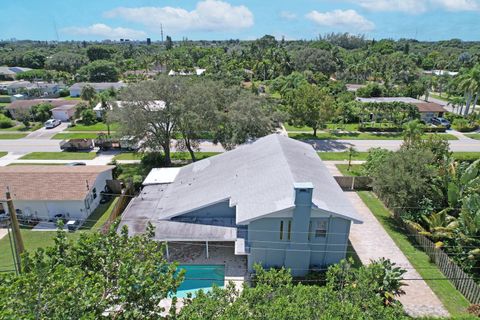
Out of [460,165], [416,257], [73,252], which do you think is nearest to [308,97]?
[460,165]

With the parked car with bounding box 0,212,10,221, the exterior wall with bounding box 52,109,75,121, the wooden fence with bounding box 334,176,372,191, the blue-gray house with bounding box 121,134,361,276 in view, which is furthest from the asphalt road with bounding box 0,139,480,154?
the parked car with bounding box 0,212,10,221

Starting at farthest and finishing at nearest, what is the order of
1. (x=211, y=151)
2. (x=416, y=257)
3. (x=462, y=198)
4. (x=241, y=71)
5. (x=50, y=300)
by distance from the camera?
(x=241, y=71) < (x=211, y=151) < (x=462, y=198) < (x=416, y=257) < (x=50, y=300)

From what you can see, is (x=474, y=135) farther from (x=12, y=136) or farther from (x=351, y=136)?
(x=12, y=136)

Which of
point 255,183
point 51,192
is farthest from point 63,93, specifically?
point 255,183

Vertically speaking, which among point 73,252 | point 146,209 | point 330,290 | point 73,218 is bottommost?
point 73,218

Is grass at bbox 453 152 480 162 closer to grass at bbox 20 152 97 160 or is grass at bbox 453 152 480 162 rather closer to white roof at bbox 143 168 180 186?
white roof at bbox 143 168 180 186

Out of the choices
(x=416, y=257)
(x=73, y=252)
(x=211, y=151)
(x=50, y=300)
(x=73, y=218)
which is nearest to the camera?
(x=50, y=300)

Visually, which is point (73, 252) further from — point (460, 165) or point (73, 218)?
point (460, 165)
